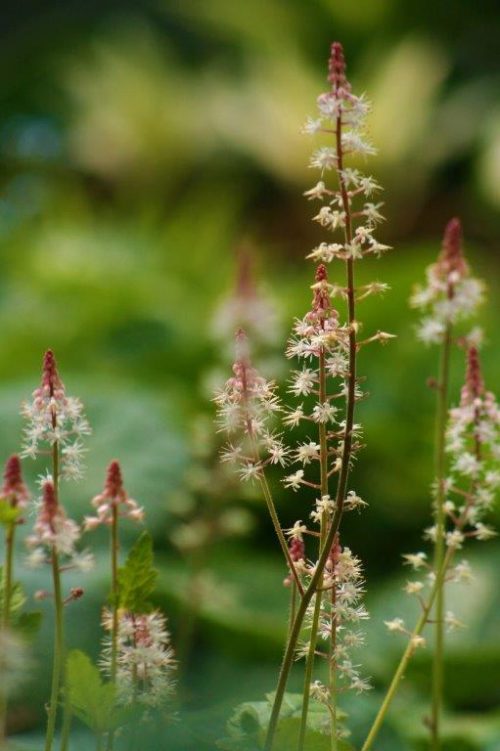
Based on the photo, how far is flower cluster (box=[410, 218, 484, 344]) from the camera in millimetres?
625

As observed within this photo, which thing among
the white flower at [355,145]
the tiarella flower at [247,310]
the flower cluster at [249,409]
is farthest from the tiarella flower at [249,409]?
the tiarella flower at [247,310]

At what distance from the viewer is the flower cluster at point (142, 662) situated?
22.9 inches

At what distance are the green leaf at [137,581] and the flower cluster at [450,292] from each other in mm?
179

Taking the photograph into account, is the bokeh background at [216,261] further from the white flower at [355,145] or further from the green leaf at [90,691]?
the white flower at [355,145]

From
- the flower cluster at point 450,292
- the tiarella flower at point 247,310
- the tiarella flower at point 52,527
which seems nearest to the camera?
the tiarella flower at point 52,527

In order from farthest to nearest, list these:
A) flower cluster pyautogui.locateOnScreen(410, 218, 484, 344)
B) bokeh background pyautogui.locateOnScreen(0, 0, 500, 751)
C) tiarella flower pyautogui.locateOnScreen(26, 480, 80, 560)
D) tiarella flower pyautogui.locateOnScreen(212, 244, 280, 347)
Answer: bokeh background pyautogui.locateOnScreen(0, 0, 500, 751), tiarella flower pyautogui.locateOnScreen(212, 244, 280, 347), flower cluster pyautogui.locateOnScreen(410, 218, 484, 344), tiarella flower pyautogui.locateOnScreen(26, 480, 80, 560)

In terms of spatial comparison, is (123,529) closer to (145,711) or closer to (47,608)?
(47,608)

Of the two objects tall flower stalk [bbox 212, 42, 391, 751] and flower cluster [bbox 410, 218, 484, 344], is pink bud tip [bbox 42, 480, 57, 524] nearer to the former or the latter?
tall flower stalk [bbox 212, 42, 391, 751]

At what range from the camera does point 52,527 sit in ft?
1.73

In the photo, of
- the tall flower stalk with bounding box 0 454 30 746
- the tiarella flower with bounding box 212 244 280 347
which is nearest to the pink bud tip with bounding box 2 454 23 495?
the tall flower stalk with bounding box 0 454 30 746

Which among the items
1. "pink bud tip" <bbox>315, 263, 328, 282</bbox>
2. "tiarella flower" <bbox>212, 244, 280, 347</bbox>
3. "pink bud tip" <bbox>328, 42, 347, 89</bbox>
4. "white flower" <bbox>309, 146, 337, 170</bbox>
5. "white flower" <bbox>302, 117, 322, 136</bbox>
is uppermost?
"tiarella flower" <bbox>212, 244, 280, 347</bbox>

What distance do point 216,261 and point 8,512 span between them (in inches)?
172

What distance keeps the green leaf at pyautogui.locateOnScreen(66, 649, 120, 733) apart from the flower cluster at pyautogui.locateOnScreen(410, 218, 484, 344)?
23cm

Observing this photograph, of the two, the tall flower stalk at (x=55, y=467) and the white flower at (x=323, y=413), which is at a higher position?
the white flower at (x=323, y=413)
